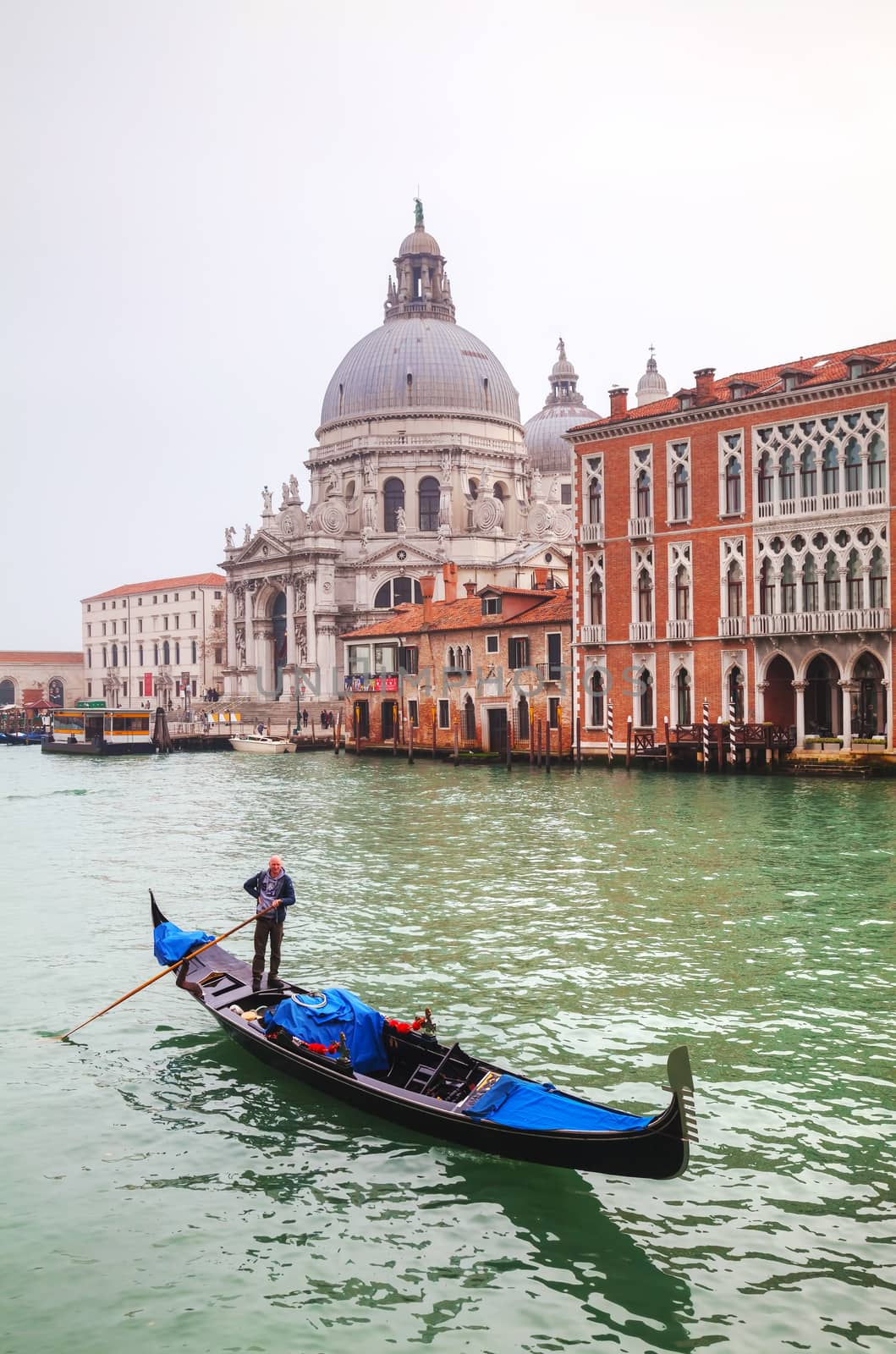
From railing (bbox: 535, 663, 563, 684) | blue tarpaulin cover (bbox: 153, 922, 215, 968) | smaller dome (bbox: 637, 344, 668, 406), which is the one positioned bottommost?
blue tarpaulin cover (bbox: 153, 922, 215, 968)

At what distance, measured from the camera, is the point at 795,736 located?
35.9 meters

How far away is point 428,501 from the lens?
3378 inches

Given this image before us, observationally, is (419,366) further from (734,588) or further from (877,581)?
(877,581)

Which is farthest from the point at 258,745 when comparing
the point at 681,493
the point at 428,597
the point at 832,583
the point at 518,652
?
the point at 832,583

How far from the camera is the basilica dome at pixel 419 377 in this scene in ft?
282

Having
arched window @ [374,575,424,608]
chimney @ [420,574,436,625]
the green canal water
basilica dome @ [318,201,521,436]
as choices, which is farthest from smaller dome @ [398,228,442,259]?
the green canal water

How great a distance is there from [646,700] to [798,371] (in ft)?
34.4

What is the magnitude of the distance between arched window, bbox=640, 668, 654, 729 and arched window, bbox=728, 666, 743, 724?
8.98 ft

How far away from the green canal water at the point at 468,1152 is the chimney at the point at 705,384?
19.8m

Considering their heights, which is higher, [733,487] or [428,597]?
[733,487]

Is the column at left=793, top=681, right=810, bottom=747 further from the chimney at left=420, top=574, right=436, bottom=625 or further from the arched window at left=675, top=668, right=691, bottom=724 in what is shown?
the chimney at left=420, top=574, right=436, bottom=625

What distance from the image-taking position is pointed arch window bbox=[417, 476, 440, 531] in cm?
8556

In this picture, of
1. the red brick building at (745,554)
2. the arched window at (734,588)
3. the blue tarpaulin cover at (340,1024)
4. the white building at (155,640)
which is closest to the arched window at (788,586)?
the red brick building at (745,554)

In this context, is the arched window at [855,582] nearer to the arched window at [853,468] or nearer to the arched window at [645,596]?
the arched window at [853,468]
